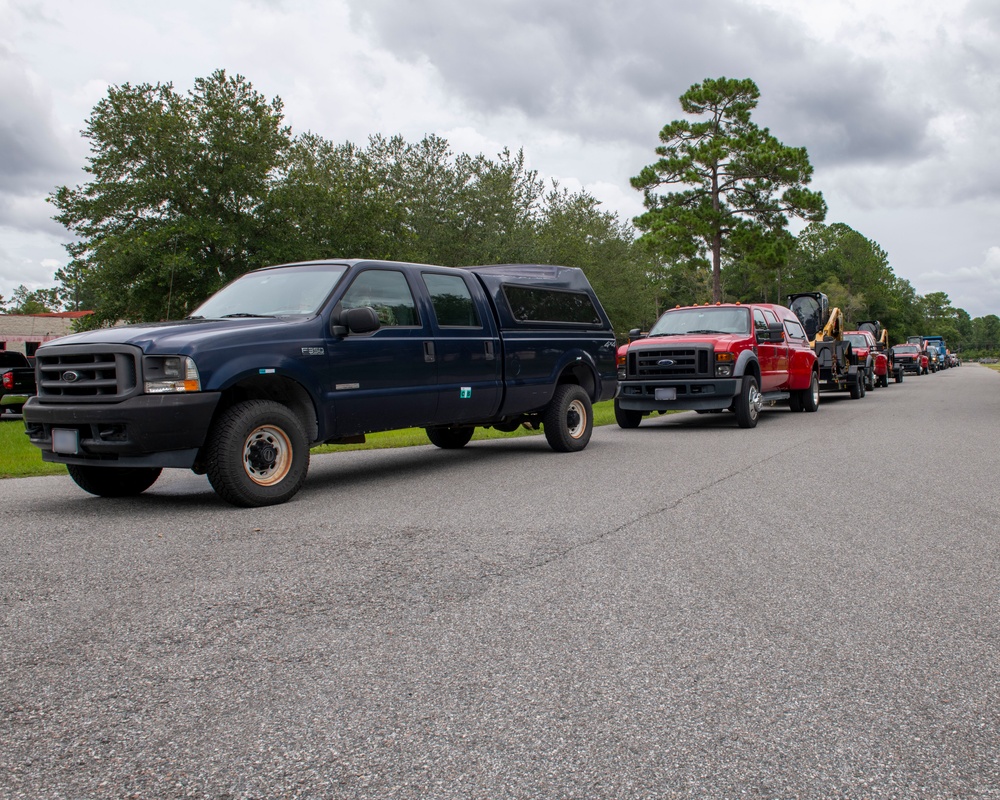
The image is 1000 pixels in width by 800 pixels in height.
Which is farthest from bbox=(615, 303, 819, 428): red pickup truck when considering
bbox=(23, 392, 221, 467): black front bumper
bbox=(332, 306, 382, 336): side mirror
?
bbox=(23, 392, 221, 467): black front bumper

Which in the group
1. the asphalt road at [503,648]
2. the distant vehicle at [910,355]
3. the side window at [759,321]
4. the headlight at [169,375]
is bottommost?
the distant vehicle at [910,355]

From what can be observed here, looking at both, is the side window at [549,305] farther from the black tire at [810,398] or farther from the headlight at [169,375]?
the black tire at [810,398]

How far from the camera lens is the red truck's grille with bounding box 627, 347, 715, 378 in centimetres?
1498

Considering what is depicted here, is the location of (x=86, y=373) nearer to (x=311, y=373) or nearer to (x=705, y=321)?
(x=311, y=373)

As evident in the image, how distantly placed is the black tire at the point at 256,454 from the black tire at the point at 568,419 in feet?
13.5

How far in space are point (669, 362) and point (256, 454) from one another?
933 centimetres

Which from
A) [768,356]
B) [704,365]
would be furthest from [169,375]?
[768,356]

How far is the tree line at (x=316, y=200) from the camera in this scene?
3325cm

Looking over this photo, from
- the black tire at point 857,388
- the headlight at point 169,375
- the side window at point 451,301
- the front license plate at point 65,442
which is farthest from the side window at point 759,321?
the front license plate at point 65,442

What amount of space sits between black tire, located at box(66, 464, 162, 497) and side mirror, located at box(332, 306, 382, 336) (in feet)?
6.35

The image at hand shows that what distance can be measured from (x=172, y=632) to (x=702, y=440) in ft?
32.7

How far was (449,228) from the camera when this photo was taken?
45531 millimetres

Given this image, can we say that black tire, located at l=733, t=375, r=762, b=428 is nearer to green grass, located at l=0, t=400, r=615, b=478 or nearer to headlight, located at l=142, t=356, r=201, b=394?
green grass, located at l=0, t=400, r=615, b=478

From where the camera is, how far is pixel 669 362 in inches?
597
